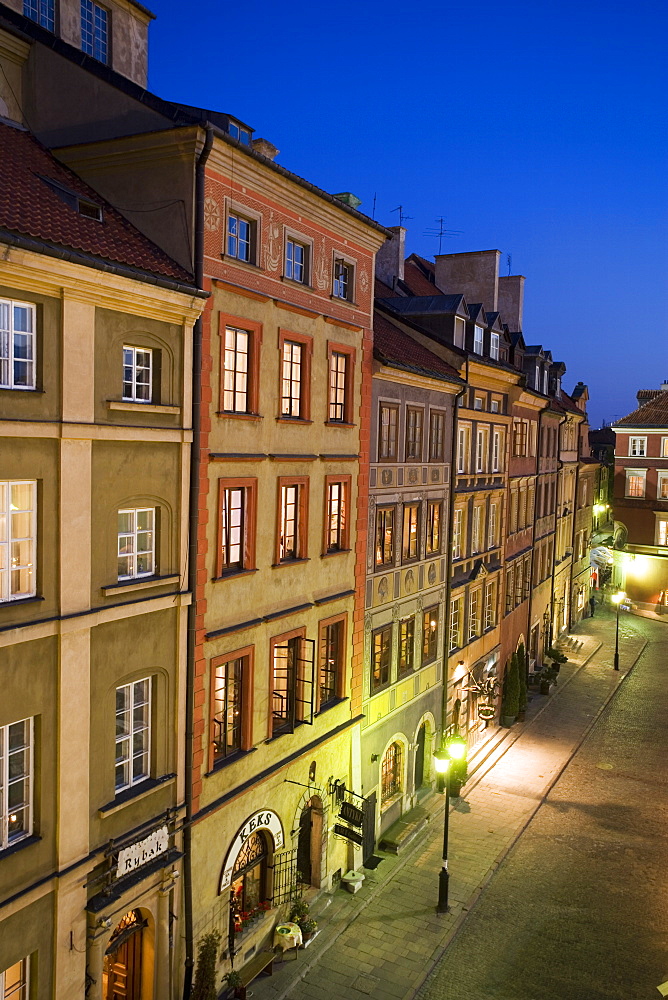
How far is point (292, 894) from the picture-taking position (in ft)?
68.9

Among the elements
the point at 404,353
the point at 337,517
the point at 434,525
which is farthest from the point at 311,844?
the point at 404,353

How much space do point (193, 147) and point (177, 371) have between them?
445 cm

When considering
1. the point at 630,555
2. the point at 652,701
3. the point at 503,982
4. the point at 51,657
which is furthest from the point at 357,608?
the point at 630,555

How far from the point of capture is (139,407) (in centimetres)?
1509

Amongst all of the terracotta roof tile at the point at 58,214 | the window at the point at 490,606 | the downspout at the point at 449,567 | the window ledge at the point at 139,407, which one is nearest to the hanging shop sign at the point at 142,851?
the window ledge at the point at 139,407

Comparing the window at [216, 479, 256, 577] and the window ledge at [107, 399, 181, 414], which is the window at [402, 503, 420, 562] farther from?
the window ledge at [107, 399, 181, 414]

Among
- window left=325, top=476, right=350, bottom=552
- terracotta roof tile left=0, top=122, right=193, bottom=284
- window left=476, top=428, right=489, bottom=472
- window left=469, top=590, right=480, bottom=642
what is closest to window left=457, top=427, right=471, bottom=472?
window left=476, top=428, right=489, bottom=472

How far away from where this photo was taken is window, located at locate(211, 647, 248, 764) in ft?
59.2

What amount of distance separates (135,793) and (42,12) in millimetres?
17370

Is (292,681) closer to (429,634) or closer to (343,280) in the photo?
(429,634)

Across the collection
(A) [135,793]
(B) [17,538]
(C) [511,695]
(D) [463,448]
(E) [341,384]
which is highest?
(E) [341,384]

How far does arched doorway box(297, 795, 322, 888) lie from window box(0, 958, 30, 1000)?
9681 mm

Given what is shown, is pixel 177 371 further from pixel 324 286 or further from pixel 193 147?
pixel 324 286

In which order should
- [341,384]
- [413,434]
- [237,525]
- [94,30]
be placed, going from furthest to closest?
[413,434]
[341,384]
[94,30]
[237,525]
